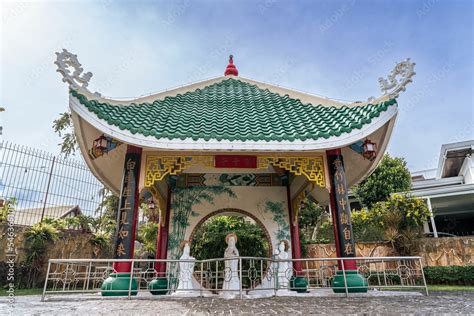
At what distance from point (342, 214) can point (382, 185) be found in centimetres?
1500

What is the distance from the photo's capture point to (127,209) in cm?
552

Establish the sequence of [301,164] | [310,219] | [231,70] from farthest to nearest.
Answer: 1. [310,219]
2. [231,70]
3. [301,164]

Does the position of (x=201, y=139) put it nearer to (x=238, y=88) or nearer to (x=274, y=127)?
(x=274, y=127)

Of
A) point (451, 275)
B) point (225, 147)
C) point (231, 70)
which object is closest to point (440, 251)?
point (451, 275)

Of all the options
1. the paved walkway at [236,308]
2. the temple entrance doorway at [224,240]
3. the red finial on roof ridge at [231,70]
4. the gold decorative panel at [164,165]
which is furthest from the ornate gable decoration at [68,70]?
the temple entrance doorway at [224,240]

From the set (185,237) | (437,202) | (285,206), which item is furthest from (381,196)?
(185,237)

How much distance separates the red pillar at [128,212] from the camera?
5.25 metres

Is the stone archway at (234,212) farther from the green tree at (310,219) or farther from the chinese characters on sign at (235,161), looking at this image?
the green tree at (310,219)

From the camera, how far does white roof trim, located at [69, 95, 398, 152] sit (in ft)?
18.1

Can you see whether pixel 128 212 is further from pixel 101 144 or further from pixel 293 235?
pixel 293 235

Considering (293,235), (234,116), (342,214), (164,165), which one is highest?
(234,116)

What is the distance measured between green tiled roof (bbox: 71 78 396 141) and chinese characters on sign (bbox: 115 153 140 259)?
0.65m

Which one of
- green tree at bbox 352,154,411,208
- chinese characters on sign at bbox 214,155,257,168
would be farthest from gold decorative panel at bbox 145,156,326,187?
green tree at bbox 352,154,411,208

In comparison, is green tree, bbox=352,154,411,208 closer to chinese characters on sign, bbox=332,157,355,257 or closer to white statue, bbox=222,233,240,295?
chinese characters on sign, bbox=332,157,355,257
